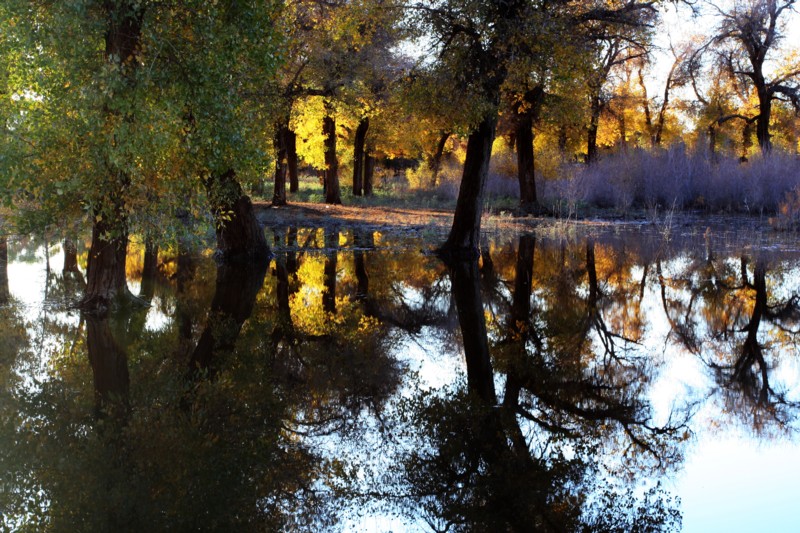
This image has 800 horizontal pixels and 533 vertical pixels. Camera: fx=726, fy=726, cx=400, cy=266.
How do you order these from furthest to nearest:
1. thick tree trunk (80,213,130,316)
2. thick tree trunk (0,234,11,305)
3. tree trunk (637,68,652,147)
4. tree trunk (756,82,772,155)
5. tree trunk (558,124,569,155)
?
tree trunk (637,68,652,147) < tree trunk (558,124,569,155) < tree trunk (756,82,772,155) < thick tree trunk (0,234,11,305) < thick tree trunk (80,213,130,316)

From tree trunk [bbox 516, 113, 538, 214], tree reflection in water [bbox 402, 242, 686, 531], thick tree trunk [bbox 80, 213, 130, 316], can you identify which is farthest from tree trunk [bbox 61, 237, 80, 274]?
tree trunk [bbox 516, 113, 538, 214]

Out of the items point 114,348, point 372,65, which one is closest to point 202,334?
point 114,348

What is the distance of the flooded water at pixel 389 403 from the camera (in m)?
5.23

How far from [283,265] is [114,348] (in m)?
8.51

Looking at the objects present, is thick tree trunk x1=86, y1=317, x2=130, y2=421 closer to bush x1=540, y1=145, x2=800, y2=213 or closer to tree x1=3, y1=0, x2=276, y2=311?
tree x1=3, y1=0, x2=276, y2=311

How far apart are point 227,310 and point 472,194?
7.94m

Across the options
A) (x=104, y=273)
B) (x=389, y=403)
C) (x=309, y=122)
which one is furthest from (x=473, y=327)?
(x=309, y=122)

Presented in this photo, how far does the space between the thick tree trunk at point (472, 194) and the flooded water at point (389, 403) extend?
12.5 feet

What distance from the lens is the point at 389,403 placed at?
7375mm

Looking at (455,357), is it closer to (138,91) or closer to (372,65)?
(138,91)

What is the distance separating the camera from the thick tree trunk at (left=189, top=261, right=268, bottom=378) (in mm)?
9099

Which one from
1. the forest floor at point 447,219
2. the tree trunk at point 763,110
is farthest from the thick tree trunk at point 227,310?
the tree trunk at point 763,110

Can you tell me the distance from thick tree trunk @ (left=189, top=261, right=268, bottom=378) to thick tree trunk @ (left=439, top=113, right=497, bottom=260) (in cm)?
491

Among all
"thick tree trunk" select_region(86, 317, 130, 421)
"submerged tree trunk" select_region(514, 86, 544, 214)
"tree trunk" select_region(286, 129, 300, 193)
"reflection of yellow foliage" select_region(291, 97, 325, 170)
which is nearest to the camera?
"thick tree trunk" select_region(86, 317, 130, 421)
